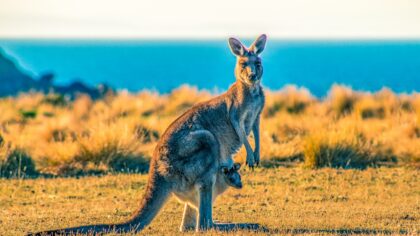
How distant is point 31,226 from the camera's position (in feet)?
33.6

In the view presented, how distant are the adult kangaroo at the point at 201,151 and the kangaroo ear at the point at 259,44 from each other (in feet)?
0.05

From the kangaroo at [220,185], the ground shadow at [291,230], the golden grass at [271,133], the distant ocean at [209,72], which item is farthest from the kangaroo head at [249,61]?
the distant ocean at [209,72]

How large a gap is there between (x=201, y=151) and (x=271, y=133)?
954 cm

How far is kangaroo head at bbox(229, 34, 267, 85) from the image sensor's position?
32.4 ft

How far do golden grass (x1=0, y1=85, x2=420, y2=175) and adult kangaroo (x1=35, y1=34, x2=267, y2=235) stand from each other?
569 centimetres

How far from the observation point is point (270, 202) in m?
12.1

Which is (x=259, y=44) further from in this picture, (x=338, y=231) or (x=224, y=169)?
(x=338, y=231)

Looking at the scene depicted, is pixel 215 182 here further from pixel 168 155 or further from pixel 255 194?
pixel 255 194

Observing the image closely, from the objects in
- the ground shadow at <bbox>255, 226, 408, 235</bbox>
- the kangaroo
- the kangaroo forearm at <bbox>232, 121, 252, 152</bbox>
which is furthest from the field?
the kangaroo forearm at <bbox>232, 121, 252, 152</bbox>

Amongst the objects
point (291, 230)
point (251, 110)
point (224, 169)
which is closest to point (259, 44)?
point (251, 110)

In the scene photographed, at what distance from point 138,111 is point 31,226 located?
14.3m

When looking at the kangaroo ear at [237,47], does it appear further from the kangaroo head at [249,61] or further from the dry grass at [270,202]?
the dry grass at [270,202]

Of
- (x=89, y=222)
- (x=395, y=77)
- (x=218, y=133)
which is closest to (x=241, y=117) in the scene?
(x=218, y=133)

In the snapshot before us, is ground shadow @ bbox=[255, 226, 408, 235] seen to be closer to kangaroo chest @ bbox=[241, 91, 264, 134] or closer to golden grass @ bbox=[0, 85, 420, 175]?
kangaroo chest @ bbox=[241, 91, 264, 134]
